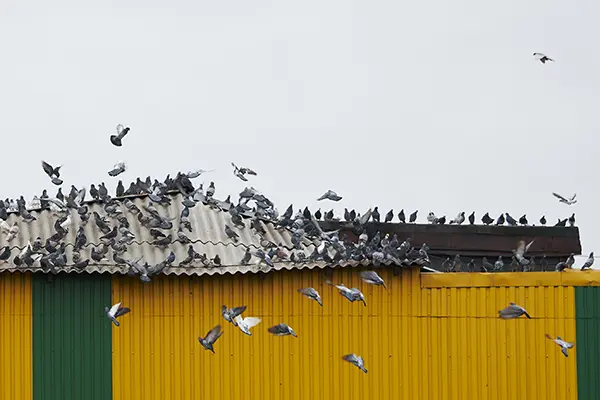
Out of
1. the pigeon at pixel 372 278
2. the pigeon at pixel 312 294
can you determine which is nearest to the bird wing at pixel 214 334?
the pigeon at pixel 312 294

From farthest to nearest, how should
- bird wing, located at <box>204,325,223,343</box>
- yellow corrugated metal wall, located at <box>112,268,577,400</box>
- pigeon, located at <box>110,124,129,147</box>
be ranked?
1. pigeon, located at <box>110,124,129,147</box>
2. bird wing, located at <box>204,325,223,343</box>
3. yellow corrugated metal wall, located at <box>112,268,577,400</box>

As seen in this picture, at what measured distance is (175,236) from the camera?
1350 centimetres

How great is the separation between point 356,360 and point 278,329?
1.08m

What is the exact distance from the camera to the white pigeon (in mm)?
11962

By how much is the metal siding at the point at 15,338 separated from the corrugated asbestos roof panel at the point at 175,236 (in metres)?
0.39

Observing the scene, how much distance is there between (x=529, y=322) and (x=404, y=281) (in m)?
1.61

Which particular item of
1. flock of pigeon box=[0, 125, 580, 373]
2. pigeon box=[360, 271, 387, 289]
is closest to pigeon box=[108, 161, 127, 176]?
flock of pigeon box=[0, 125, 580, 373]

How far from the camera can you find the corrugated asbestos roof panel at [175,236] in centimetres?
1269

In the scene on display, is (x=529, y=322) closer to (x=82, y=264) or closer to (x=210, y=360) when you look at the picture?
(x=210, y=360)

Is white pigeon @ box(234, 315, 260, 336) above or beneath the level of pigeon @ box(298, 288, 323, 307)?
beneath

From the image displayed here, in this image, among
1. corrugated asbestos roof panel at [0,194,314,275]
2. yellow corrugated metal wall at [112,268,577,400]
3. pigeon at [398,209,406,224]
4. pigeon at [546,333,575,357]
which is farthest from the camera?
pigeon at [398,209,406,224]

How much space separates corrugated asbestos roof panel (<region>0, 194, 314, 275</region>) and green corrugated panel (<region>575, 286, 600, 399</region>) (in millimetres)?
3428

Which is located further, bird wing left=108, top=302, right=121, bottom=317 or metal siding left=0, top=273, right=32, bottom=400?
metal siding left=0, top=273, right=32, bottom=400

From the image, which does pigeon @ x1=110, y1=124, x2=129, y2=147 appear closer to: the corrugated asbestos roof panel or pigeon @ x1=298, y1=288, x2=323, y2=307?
the corrugated asbestos roof panel
